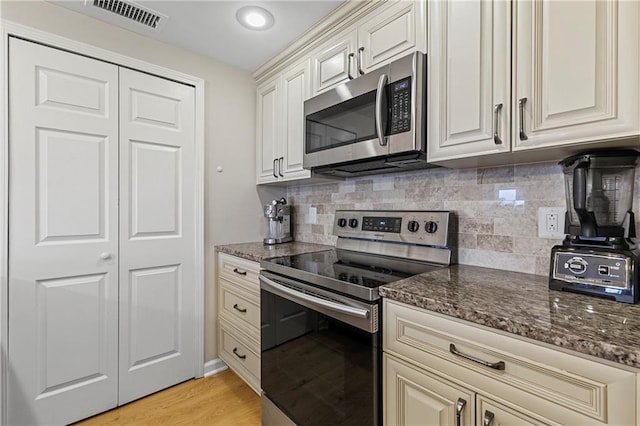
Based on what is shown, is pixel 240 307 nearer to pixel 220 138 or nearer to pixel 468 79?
pixel 220 138

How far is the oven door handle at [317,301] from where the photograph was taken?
3.64 ft

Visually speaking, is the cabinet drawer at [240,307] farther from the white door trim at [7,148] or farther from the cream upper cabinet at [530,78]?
the cream upper cabinet at [530,78]

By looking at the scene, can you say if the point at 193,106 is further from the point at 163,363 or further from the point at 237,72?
the point at 163,363

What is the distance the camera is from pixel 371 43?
60.2 inches

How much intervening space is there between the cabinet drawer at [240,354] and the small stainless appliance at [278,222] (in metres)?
0.68

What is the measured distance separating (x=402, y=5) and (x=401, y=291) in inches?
50.2

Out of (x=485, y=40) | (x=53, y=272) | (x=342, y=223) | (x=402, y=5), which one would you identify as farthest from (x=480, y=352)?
(x=53, y=272)

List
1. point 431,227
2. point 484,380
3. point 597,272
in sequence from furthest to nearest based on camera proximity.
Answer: point 431,227 → point 597,272 → point 484,380

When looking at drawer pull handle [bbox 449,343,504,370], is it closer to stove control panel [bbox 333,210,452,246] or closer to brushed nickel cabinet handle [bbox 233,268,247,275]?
stove control panel [bbox 333,210,452,246]

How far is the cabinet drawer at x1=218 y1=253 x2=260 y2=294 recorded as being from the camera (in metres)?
1.81

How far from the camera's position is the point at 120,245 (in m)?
1.87

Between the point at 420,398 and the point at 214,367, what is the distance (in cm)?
174

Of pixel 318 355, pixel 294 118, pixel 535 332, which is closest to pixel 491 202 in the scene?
pixel 535 332

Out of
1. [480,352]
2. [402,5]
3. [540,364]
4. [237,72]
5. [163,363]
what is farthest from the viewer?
[237,72]
